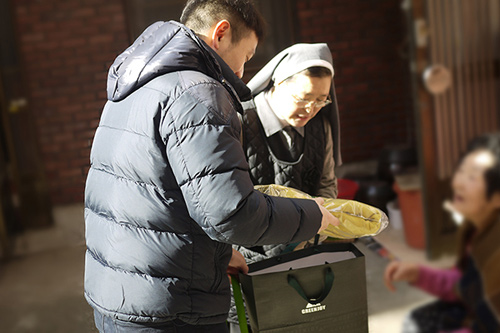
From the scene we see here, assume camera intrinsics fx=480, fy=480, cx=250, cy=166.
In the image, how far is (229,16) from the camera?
1221 mm

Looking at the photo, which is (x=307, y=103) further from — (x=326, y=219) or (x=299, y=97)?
(x=326, y=219)

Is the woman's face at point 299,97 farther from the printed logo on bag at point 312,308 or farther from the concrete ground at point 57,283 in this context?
the printed logo on bag at point 312,308

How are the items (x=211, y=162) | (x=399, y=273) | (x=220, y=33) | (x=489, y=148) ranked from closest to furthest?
(x=211, y=162), (x=489, y=148), (x=220, y=33), (x=399, y=273)

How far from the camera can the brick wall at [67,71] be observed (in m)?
1.18

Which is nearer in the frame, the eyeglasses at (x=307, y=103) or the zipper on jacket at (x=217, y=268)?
the zipper on jacket at (x=217, y=268)

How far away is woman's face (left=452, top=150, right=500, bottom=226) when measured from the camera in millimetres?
1071

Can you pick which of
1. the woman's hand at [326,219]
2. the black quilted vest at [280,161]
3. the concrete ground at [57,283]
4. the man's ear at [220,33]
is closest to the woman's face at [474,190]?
the concrete ground at [57,283]

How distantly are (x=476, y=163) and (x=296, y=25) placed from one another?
591mm

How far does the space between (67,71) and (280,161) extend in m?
0.63

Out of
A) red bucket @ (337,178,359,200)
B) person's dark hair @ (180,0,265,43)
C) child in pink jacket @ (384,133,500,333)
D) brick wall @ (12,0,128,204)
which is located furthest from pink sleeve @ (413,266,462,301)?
brick wall @ (12,0,128,204)

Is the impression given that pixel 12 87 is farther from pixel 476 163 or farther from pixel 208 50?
pixel 476 163

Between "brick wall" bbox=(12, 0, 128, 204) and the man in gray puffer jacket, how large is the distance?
17 centimetres

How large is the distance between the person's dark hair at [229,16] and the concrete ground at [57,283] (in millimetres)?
654

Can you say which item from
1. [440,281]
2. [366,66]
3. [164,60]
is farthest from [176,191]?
[440,281]
